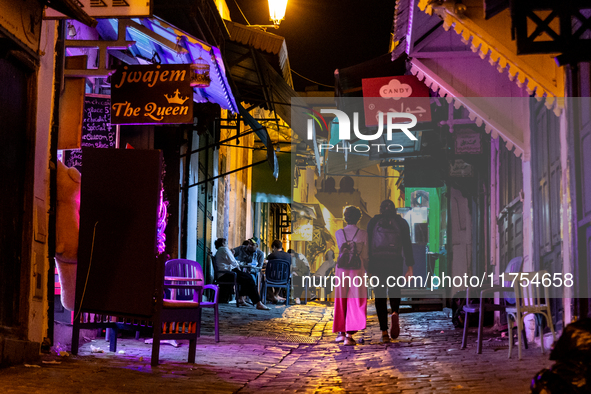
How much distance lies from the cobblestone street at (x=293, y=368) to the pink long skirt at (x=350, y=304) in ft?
0.91

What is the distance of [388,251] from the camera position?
8828mm

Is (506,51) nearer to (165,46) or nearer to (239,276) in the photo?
(165,46)

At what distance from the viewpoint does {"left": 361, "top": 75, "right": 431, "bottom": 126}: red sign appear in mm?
12227

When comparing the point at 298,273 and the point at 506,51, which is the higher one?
the point at 506,51

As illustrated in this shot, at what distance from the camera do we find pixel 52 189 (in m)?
6.94

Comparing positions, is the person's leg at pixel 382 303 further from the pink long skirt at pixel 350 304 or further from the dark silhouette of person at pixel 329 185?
the dark silhouette of person at pixel 329 185

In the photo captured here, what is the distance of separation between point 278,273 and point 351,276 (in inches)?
274

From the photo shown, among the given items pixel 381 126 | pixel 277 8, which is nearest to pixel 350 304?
pixel 381 126

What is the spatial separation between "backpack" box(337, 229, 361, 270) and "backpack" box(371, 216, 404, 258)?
242 mm

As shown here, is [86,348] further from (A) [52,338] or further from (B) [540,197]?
(B) [540,197]

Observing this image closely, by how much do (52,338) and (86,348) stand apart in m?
0.66

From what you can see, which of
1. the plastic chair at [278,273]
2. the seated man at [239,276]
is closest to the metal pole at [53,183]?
the seated man at [239,276]

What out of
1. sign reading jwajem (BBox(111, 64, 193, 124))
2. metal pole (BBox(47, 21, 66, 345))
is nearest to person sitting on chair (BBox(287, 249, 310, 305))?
sign reading jwajem (BBox(111, 64, 193, 124))

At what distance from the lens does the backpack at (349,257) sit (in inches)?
350
